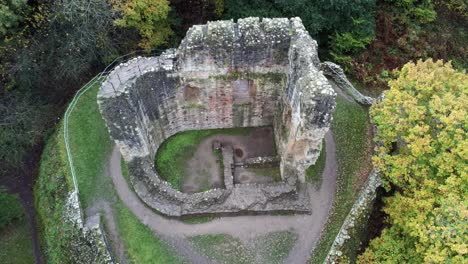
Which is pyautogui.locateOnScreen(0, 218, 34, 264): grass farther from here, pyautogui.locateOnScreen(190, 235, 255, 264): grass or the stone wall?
pyautogui.locateOnScreen(190, 235, 255, 264): grass

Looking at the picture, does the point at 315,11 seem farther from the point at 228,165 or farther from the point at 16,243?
the point at 16,243

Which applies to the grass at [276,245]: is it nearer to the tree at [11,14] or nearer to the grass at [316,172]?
the grass at [316,172]

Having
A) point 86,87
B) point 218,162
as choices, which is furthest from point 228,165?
point 86,87

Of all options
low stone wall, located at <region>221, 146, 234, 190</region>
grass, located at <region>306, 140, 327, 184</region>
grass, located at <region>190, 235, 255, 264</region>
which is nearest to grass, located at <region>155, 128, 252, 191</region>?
low stone wall, located at <region>221, 146, 234, 190</region>

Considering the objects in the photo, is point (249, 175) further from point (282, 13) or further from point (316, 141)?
point (282, 13)

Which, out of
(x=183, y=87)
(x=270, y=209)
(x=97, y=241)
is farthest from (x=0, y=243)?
(x=270, y=209)

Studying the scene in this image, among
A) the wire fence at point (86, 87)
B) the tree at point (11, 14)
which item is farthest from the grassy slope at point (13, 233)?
the tree at point (11, 14)
